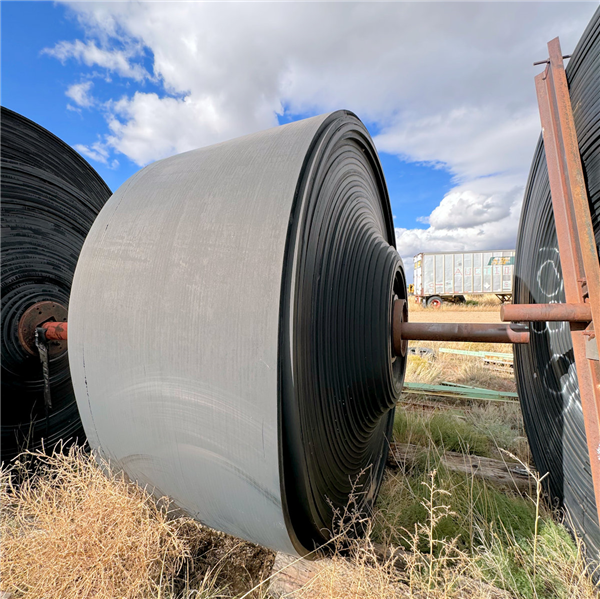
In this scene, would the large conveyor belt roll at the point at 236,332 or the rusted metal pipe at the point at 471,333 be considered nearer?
the large conveyor belt roll at the point at 236,332

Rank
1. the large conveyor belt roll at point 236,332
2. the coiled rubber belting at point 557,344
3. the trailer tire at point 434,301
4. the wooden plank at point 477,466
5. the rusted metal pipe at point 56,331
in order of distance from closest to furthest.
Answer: the large conveyor belt roll at point 236,332, the coiled rubber belting at point 557,344, the rusted metal pipe at point 56,331, the wooden plank at point 477,466, the trailer tire at point 434,301

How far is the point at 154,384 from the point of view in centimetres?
143

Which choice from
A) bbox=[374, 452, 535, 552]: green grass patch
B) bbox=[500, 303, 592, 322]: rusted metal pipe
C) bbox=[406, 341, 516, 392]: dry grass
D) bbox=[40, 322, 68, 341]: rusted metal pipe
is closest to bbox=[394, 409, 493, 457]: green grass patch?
bbox=[374, 452, 535, 552]: green grass patch

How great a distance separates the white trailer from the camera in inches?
906

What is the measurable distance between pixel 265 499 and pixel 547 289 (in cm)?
188

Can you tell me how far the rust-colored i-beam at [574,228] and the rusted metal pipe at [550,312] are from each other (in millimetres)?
23

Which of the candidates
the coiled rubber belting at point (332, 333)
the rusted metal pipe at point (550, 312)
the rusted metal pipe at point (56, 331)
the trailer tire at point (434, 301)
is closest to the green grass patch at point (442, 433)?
the coiled rubber belting at point (332, 333)

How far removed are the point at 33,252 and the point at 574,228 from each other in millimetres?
3310

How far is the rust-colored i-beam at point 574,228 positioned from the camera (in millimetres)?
1414

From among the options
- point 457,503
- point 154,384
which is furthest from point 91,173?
point 457,503

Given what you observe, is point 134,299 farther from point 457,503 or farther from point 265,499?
point 457,503

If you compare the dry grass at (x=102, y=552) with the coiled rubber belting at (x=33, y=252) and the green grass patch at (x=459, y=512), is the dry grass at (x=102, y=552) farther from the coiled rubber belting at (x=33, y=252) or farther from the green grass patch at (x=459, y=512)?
the coiled rubber belting at (x=33, y=252)

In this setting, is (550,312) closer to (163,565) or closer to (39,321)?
(163,565)

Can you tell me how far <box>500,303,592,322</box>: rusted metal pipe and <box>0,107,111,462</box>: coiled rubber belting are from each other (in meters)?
2.91
